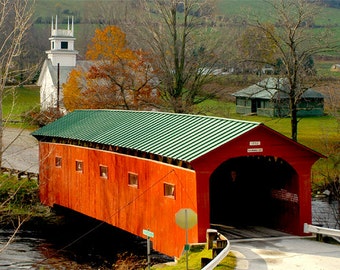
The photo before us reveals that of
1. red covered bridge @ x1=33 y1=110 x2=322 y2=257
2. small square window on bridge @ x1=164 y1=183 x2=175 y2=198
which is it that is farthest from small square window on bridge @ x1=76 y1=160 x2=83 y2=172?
small square window on bridge @ x1=164 y1=183 x2=175 y2=198

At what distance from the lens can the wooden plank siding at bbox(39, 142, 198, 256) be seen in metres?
19.0

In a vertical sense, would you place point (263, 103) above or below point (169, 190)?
above

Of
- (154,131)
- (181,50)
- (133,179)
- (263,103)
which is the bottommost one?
(133,179)

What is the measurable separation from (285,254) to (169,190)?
4.01m

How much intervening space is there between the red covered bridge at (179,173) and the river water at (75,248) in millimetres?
1101

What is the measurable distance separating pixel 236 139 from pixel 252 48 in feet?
105

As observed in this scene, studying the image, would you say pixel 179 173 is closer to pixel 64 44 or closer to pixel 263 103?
pixel 263 103

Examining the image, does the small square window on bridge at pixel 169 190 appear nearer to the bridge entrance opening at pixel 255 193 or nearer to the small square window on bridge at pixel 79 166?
the bridge entrance opening at pixel 255 193

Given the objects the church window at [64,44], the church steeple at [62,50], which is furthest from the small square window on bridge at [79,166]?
the church window at [64,44]

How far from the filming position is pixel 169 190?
19609 millimetres

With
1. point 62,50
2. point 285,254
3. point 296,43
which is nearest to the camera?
point 285,254

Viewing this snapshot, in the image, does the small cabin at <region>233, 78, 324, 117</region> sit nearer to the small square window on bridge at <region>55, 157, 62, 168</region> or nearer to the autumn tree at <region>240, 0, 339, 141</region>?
the autumn tree at <region>240, 0, 339, 141</region>

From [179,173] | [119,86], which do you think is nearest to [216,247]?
[179,173]

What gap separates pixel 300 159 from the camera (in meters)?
19.1
